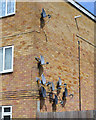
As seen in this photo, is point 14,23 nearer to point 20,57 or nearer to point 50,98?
point 20,57

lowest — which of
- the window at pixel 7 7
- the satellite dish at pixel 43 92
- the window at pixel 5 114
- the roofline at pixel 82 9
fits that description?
the window at pixel 5 114

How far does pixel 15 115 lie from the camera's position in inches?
509

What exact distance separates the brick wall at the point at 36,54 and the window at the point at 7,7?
0.31 m

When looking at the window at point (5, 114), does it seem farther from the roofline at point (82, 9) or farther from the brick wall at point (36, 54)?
the roofline at point (82, 9)

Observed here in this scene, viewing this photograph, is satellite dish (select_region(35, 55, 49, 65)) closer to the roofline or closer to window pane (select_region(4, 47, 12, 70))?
window pane (select_region(4, 47, 12, 70))

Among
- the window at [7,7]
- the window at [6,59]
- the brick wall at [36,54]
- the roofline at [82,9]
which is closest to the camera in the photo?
the brick wall at [36,54]

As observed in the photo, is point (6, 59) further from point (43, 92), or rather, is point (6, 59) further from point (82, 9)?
point (82, 9)

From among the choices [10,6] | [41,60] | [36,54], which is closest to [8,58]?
[36,54]

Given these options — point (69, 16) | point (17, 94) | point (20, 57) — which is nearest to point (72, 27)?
point (69, 16)

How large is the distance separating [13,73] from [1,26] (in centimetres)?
259

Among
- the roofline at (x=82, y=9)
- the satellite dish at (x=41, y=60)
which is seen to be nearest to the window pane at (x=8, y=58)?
the satellite dish at (x=41, y=60)

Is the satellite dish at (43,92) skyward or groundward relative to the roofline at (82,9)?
groundward

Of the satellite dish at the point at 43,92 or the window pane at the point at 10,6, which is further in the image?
the window pane at the point at 10,6

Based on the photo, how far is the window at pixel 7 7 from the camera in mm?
14415
